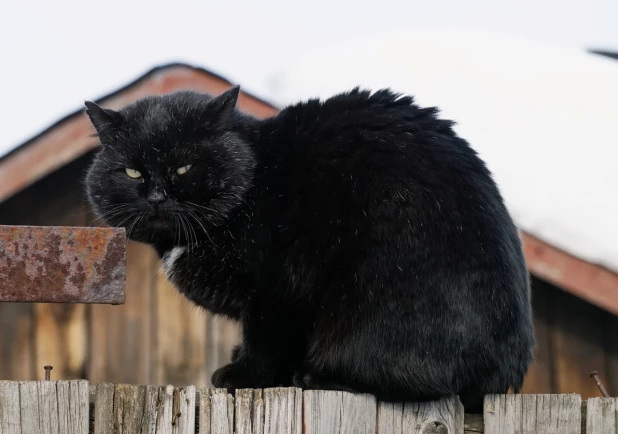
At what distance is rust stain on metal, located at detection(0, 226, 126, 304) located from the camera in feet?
5.94

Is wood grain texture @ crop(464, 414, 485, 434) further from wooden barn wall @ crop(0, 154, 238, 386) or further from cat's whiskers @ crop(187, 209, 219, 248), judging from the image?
wooden barn wall @ crop(0, 154, 238, 386)

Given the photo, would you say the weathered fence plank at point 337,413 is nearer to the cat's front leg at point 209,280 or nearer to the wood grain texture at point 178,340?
the cat's front leg at point 209,280

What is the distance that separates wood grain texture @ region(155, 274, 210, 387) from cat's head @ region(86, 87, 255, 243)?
1706 millimetres

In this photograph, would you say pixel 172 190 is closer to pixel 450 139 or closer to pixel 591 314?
pixel 450 139

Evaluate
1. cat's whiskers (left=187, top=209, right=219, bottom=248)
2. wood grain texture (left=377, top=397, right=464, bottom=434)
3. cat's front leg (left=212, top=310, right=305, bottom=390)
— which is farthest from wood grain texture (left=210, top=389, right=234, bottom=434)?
cat's whiskers (left=187, top=209, right=219, bottom=248)

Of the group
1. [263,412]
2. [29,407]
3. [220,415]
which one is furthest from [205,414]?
[29,407]

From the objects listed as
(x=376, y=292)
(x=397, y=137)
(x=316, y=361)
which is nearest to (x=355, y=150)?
(x=397, y=137)

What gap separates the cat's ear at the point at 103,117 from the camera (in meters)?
2.85

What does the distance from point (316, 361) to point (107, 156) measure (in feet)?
3.32

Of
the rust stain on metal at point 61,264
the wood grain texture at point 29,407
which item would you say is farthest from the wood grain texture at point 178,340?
the rust stain on metal at point 61,264

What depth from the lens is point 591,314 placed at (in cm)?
431

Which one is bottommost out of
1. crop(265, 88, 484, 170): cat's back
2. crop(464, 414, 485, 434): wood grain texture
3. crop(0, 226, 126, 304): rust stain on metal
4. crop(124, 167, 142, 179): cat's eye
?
crop(464, 414, 485, 434): wood grain texture

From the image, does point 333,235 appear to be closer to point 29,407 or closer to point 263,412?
point 263,412

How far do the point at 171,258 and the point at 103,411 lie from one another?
94 centimetres
